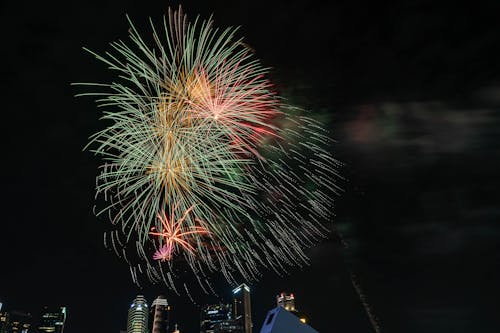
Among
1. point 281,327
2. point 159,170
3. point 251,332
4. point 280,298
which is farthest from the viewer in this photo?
point 251,332

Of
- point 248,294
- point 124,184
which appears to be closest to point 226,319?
point 248,294

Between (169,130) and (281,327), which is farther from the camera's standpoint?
(169,130)

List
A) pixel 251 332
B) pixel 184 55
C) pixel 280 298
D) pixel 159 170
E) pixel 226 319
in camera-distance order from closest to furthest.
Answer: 1. pixel 184 55
2. pixel 159 170
3. pixel 280 298
4. pixel 251 332
5. pixel 226 319

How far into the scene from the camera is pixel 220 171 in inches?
741

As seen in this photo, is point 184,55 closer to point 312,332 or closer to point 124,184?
point 124,184

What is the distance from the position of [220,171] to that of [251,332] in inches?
6513

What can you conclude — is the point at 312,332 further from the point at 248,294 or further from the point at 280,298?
the point at 248,294

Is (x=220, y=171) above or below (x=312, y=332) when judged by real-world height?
above

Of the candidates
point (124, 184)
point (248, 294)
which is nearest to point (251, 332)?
point (248, 294)

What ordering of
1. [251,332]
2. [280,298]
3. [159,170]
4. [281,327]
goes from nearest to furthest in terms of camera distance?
[281,327], [159,170], [280,298], [251,332]

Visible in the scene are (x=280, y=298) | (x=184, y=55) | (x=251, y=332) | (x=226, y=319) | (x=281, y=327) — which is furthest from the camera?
(x=226, y=319)

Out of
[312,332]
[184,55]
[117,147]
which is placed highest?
[184,55]

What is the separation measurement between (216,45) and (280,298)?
15280 centimetres

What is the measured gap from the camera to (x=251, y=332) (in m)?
172
